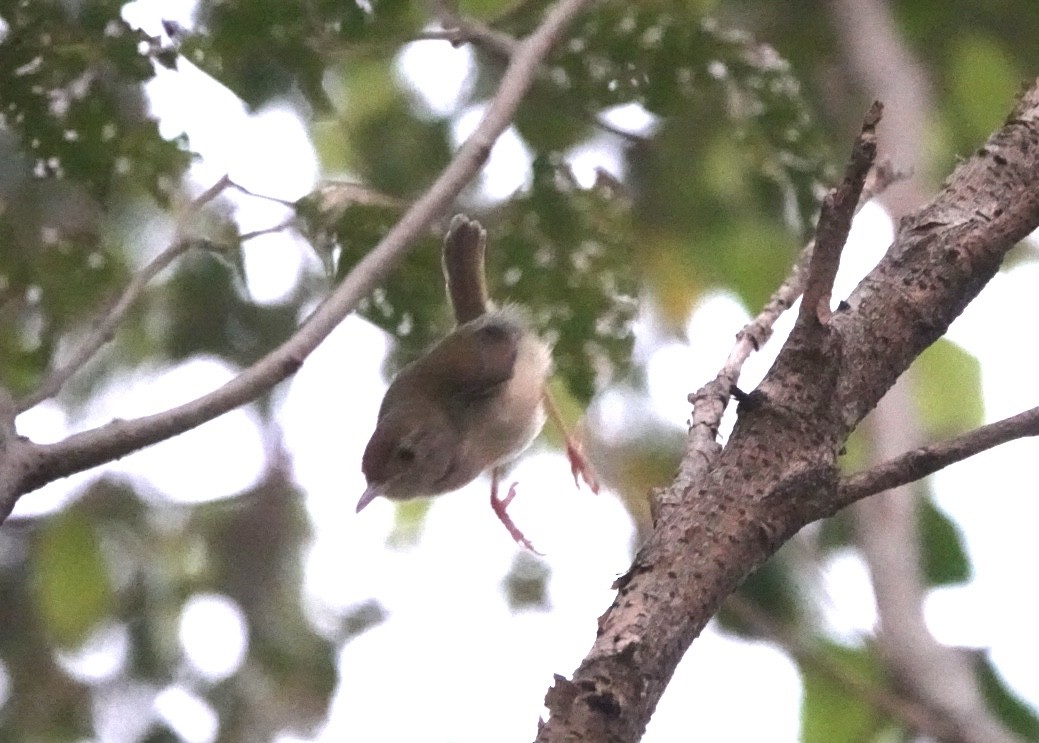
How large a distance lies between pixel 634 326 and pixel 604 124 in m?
0.50

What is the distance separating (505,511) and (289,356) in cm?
118

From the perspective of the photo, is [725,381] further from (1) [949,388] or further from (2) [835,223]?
(1) [949,388]

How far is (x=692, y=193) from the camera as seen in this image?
7.13ft

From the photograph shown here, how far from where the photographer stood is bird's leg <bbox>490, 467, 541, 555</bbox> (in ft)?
6.45

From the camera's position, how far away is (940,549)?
1.99 metres

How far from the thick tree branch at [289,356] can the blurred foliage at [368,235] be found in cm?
23

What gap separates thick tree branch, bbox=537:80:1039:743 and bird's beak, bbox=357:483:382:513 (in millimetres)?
1396

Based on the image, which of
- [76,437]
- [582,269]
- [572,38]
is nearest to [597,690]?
[76,437]

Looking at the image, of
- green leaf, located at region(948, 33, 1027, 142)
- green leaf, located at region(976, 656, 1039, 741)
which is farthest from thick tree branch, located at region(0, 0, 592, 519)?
green leaf, located at region(976, 656, 1039, 741)

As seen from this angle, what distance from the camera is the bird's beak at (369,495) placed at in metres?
2.17

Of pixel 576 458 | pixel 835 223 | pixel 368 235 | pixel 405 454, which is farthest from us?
pixel 405 454

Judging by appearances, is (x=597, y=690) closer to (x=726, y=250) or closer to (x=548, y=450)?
(x=726, y=250)

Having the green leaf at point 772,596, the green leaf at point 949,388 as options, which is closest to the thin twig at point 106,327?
the green leaf at point 772,596

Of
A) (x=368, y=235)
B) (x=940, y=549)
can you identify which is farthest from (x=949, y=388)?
(x=368, y=235)
